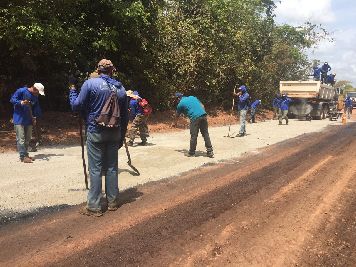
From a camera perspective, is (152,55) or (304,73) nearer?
(152,55)

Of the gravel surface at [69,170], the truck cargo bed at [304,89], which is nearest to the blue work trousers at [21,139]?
the gravel surface at [69,170]

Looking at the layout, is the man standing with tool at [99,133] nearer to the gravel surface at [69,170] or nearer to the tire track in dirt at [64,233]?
the tire track in dirt at [64,233]

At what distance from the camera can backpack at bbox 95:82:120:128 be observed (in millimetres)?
5148

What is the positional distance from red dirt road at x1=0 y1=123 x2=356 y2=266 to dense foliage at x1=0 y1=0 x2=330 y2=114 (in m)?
7.63

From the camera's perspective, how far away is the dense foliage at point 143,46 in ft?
39.3

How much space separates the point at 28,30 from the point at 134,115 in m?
3.93

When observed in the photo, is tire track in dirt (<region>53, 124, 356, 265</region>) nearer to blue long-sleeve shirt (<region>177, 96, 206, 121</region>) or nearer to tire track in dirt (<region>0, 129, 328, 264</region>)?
tire track in dirt (<region>0, 129, 328, 264</region>)

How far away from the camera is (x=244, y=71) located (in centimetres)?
2323

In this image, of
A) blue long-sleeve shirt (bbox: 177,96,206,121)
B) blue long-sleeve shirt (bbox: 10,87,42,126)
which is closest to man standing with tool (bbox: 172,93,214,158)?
blue long-sleeve shirt (bbox: 177,96,206,121)

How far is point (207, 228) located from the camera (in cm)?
455

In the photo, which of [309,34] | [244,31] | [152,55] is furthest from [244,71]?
[309,34]

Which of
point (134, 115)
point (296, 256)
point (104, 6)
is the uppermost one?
point (104, 6)

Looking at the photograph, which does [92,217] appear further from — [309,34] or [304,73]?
[309,34]

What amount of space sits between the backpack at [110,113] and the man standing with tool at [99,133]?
0.01 metres
